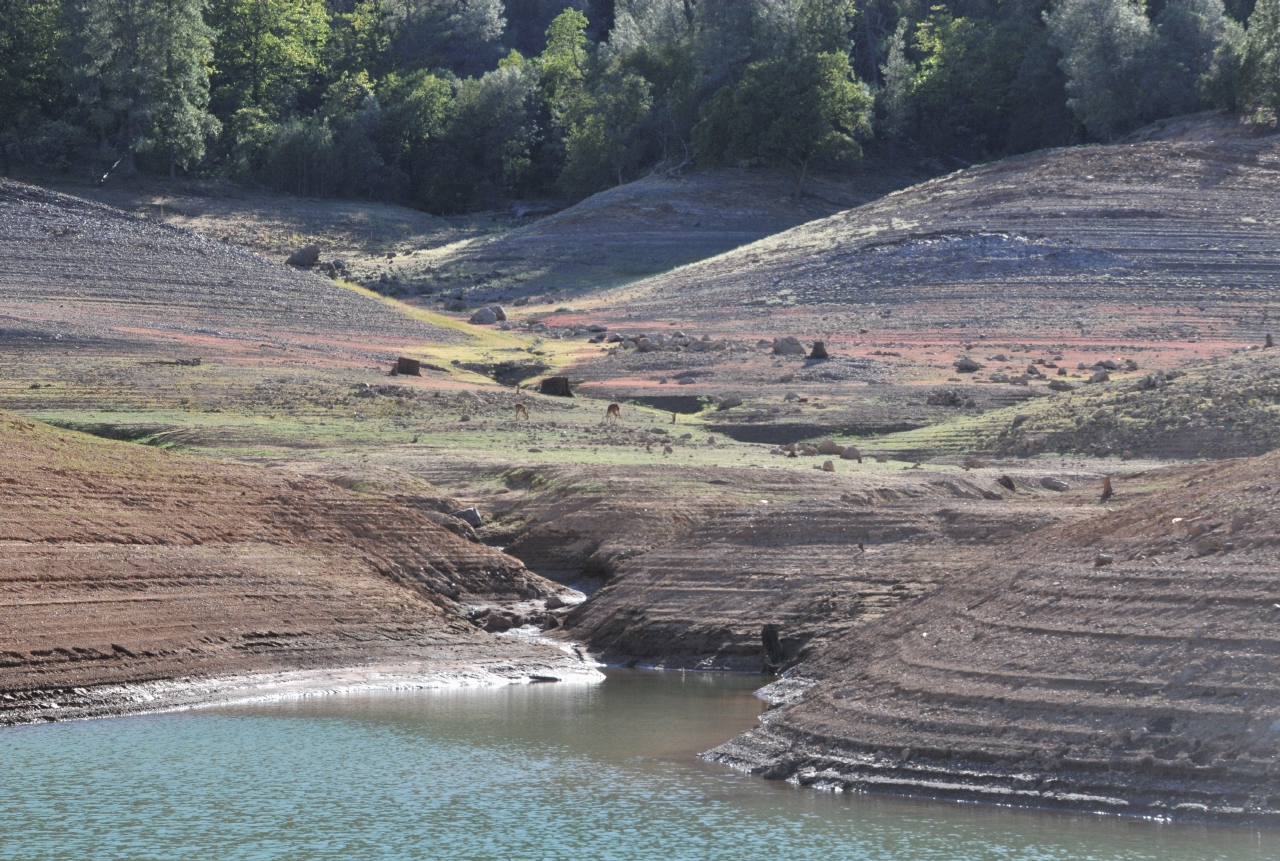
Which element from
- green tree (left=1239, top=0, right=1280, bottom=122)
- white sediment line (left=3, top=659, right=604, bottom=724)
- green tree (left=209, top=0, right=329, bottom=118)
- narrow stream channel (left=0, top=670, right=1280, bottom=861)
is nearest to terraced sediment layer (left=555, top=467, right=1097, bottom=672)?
white sediment line (left=3, top=659, right=604, bottom=724)

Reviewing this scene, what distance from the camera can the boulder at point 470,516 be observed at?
23.0 m

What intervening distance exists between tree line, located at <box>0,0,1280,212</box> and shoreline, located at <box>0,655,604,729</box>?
172ft

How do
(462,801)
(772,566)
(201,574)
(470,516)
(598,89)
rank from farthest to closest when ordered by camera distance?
(598,89) → (470,516) → (772,566) → (201,574) → (462,801)

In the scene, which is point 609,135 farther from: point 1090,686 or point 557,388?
point 1090,686

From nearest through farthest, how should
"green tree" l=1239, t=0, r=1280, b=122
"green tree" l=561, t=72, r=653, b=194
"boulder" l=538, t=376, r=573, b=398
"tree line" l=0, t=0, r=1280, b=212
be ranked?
"boulder" l=538, t=376, r=573, b=398
"green tree" l=1239, t=0, r=1280, b=122
"tree line" l=0, t=0, r=1280, b=212
"green tree" l=561, t=72, r=653, b=194

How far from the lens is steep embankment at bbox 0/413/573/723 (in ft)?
53.4

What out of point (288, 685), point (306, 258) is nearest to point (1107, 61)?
point (306, 258)

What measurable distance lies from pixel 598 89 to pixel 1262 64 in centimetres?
3698

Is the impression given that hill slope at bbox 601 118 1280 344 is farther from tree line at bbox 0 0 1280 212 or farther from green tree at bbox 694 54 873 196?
green tree at bbox 694 54 873 196

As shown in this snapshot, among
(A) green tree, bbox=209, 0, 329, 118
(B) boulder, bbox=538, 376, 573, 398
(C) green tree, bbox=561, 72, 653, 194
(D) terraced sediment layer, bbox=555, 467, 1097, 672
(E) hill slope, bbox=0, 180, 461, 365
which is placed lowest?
(D) terraced sediment layer, bbox=555, 467, 1097, 672

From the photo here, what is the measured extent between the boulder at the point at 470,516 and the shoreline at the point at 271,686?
179 inches

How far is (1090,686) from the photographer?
41.3 feet

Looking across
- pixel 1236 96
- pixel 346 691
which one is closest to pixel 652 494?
pixel 346 691

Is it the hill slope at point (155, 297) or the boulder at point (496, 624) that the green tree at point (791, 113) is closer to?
the hill slope at point (155, 297)
